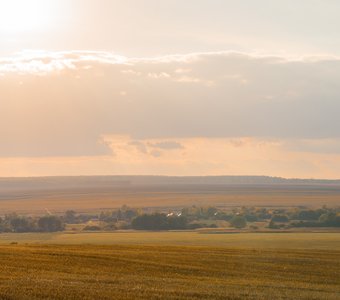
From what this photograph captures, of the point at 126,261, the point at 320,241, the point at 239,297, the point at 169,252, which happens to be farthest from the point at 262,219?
the point at 239,297

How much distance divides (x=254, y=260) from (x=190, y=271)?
340 inches

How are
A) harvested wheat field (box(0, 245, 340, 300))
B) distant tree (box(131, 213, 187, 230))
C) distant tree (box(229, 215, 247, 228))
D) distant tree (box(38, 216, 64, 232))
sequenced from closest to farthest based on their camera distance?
harvested wheat field (box(0, 245, 340, 300))
distant tree (box(131, 213, 187, 230))
distant tree (box(229, 215, 247, 228))
distant tree (box(38, 216, 64, 232))

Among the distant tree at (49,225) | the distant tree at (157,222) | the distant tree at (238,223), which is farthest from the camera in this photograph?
the distant tree at (49,225)

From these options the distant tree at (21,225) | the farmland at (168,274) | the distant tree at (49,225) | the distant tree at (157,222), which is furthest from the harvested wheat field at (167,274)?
the distant tree at (21,225)

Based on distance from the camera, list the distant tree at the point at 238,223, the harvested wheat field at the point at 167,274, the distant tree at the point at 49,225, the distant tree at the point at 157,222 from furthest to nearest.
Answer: the distant tree at the point at 49,225 < the distant tree at the point at 238,223 < the distant tree at the point at 157,222 < the harvested wheat field at the point at 167,274

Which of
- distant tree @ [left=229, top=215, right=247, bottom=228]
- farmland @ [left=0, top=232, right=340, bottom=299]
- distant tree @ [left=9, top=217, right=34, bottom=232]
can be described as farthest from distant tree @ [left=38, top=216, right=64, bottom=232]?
farmland @ [left=0, top=232, right=340, bottom=299]

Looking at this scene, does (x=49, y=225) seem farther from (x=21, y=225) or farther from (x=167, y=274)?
(x=167, y=274)

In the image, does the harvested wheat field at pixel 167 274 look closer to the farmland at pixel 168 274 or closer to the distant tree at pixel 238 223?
the farmland at pixel 168 274

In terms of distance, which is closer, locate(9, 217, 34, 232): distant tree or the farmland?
the farmland

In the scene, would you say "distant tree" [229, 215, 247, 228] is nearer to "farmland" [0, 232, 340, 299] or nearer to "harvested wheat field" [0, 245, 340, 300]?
"farmland" [0, 232, 340, 299]

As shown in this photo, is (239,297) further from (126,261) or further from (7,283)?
(126,261)

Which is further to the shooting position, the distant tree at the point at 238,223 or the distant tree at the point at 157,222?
the distant tree at the point at 238,223

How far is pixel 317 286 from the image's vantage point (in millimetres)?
36344

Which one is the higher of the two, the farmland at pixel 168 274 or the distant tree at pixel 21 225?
the distant tree at pixel 21 225
